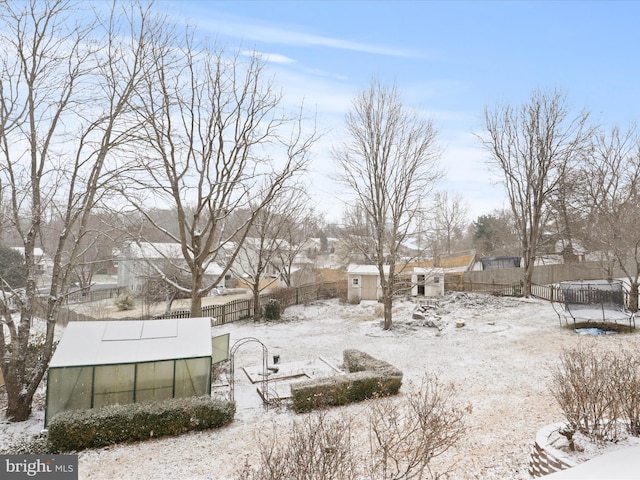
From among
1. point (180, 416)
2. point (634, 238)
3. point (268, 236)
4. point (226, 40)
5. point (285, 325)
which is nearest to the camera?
point (180, 416)

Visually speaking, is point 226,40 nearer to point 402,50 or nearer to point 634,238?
point 402,50

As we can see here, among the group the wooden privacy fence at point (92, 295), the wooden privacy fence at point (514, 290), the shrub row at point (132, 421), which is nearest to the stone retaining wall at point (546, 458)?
the shrub row at point (132, 421)

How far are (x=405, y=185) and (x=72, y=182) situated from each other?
12839 millimetres

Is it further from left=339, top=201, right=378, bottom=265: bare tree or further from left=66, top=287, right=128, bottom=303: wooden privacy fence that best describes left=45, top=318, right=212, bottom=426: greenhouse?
left=66, top=287, right=128, bottom=303: wooden privacy fence

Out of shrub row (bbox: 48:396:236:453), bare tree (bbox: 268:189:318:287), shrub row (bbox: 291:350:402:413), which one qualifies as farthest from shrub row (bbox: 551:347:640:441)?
bare tree (bbox: 268:189:318:287)

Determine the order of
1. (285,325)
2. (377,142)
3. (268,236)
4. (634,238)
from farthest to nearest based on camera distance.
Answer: (268,236), (285,325), (377,142), (634,238)

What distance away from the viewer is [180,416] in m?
7.28

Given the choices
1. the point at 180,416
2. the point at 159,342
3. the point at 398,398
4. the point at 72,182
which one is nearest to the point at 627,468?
the point at 398,398

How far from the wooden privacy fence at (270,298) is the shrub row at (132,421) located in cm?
738

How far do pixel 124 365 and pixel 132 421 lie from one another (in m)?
1.42

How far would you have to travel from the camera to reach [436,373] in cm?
1018

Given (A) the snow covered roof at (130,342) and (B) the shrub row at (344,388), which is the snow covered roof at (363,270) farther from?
(A) the snow covered roof at (130,342)

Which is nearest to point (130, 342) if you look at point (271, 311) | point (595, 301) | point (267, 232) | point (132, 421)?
point (132, 421)

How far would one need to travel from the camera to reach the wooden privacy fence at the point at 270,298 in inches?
734
